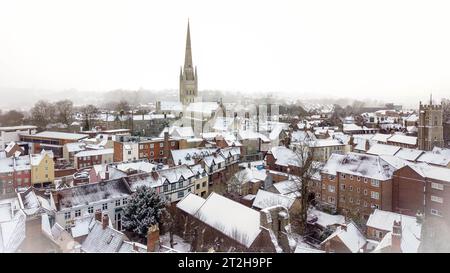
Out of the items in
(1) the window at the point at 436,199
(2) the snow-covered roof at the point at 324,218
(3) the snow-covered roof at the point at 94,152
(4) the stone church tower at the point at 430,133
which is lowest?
(2) the snow-covered roof at the point at 324,218

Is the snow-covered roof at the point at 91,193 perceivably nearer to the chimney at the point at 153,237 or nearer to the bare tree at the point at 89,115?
the chimney at the point at 153,237

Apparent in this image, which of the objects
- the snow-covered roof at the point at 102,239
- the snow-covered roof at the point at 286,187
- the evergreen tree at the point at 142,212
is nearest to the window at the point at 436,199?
the snow-covered roof at the point at 286,187

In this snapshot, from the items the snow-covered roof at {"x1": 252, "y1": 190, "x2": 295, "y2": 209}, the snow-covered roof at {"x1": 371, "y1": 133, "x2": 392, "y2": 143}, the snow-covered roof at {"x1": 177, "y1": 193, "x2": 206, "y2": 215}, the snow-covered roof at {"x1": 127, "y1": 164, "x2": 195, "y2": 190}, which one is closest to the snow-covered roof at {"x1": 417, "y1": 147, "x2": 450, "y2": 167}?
the snow-covered roof at {"x1": 371, "y1": 133, "x2": 392, "y2": 143}

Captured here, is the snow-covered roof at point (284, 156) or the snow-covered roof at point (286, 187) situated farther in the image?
the snow-covered roof at point (284, 156)

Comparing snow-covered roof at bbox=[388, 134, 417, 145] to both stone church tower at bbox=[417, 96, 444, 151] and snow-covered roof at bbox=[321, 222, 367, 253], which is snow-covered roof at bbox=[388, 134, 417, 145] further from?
snow-covered roof at bbox=[321, 222, 367, 253]

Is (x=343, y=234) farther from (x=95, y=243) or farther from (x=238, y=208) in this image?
(x=95, y=243)

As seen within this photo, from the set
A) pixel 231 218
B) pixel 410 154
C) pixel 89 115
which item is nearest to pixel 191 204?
pixel 231 218
